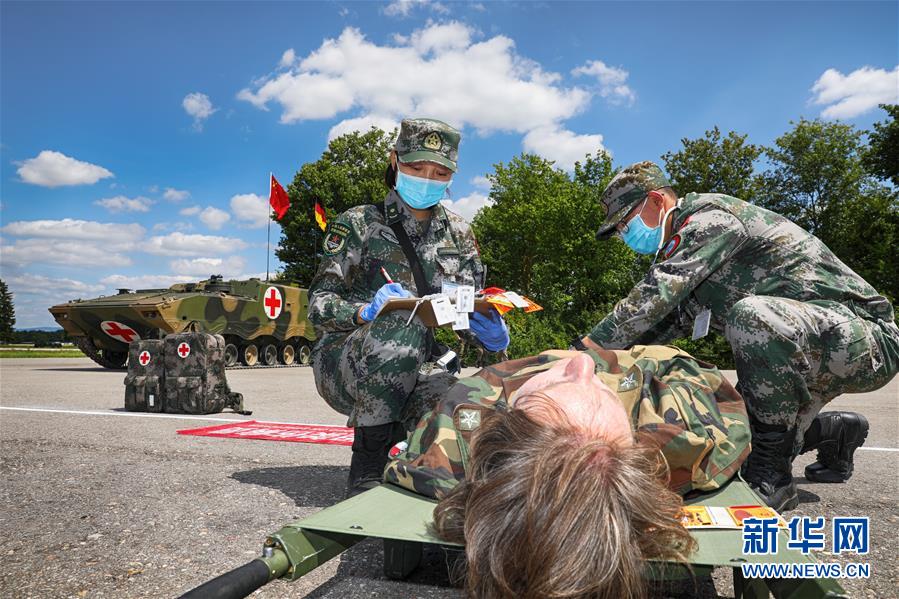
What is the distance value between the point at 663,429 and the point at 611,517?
24.8 inches

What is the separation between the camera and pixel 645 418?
1.79 meters

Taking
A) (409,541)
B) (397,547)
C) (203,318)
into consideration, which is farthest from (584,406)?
(203,318)

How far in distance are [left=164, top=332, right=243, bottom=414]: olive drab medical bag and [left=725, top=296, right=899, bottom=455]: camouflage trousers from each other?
223 inches

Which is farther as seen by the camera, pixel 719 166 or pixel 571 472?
pixel 719 166

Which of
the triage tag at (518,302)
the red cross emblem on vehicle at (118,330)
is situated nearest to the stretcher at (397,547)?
the triage tag at (518,302)

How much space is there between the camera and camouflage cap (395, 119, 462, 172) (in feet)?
10.6

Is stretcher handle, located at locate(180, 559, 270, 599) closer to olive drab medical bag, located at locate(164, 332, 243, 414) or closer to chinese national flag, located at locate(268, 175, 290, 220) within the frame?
olive drab medical bag, located at locate(164, 332, 243, 414)

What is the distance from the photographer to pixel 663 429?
1.71 m

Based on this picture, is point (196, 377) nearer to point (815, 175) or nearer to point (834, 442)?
point (834, 442)

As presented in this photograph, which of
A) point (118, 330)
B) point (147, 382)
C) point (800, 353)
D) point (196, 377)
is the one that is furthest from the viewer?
point (118, 330)

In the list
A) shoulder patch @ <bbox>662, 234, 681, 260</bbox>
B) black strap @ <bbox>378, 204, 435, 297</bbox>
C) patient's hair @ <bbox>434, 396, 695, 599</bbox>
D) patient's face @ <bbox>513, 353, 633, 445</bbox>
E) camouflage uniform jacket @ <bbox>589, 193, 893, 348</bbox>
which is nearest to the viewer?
patient's hair @ <bbox>434, 396, 695, 599</bbox>

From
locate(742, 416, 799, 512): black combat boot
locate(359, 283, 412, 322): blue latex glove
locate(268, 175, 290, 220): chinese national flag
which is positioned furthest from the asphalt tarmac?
locate(268, 175, 290, 220): chinese national flag

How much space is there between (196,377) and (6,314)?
167 feet

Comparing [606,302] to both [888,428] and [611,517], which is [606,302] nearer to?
[888,428]
